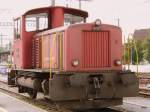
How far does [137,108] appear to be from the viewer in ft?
42.5

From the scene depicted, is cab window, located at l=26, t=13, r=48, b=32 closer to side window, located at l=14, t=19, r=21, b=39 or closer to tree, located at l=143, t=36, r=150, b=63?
side window, located at l=14, t=19, r=21, b=39

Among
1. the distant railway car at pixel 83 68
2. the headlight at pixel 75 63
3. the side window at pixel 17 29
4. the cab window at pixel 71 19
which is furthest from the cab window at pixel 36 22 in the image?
the headlight at pixel 75 63

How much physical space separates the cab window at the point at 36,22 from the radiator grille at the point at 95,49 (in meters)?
2.88

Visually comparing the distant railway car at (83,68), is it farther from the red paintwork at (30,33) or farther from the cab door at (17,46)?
the cab door at (17,46)

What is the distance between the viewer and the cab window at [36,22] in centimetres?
1481

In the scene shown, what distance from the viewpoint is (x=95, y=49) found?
1266 centimetres

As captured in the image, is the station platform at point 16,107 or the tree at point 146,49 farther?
the tree at point 146,49

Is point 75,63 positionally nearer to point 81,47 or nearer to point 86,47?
point 81,47

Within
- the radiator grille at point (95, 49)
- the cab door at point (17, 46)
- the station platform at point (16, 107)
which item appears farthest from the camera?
the cab door at point (17, 46)

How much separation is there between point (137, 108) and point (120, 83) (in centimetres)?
114

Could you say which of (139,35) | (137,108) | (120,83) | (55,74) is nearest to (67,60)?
(55,74)

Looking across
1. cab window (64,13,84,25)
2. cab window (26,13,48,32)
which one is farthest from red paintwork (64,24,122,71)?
cab window (26,13,48,32)

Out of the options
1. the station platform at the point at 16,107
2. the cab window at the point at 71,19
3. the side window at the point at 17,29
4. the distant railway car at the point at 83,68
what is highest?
the cab window at the point at 71,19

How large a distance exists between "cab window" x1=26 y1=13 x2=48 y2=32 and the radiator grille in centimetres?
288
